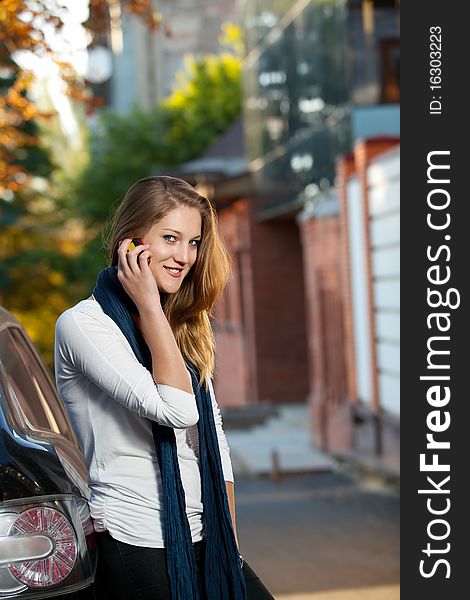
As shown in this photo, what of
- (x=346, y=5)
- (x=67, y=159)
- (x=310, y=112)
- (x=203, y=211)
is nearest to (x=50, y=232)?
(x=67, y=159)

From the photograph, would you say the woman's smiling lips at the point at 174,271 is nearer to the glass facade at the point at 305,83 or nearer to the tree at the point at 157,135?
the glass facade at the point at 305,83

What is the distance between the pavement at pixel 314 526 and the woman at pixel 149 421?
16.4 feet

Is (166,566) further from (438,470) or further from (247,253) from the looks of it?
(247,253)

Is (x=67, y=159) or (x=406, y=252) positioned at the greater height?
(x=67, y=159)

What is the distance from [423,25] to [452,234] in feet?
3.63

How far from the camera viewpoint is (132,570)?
3.06 metres

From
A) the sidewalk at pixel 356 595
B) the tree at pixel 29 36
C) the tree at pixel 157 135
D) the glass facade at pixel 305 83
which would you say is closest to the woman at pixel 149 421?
the tree at pixel 29 36

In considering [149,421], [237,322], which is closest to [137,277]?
[149,421]

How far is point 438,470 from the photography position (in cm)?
618

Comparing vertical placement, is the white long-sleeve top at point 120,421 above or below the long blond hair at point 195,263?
below

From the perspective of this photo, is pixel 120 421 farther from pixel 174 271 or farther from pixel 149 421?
pixel 174 271

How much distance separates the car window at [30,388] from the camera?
3584 mm

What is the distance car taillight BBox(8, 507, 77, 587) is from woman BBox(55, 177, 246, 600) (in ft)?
0.32

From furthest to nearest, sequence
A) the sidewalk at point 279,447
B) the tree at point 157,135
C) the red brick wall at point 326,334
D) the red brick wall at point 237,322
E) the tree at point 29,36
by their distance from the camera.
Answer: the tree at point 157,135 < the red brick wall at point 237,322 < the red brick wall at point 326,334 < the sidewalk at point 279,447 < the tree at point 29,36
